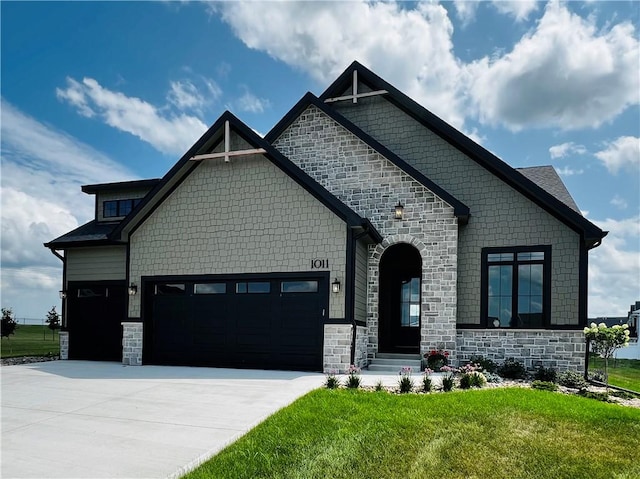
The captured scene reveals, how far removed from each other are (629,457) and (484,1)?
1223 centimetres

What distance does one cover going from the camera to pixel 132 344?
13.9 m

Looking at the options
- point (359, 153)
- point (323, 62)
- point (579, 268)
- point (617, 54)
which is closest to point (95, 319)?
point (359, 153)

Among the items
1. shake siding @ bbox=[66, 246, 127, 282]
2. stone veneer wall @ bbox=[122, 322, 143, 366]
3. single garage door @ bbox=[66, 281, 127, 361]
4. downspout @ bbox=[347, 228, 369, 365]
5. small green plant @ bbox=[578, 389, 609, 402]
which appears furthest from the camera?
shake siding @ bbox=[66, 246, 127, 282]

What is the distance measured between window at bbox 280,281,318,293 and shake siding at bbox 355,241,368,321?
3.77 ft

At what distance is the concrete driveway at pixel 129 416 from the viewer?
5.39 metres

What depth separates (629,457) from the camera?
5648 mm

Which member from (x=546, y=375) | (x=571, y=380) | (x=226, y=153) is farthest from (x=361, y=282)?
A: (x=571, y=380)

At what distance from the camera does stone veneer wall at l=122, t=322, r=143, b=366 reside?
13781mm

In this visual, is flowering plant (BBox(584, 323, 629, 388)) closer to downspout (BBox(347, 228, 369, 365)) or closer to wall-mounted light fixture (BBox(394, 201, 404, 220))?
wall-mounted light fixture (BBox(394, 201, 404, 220))

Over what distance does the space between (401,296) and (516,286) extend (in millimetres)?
3378

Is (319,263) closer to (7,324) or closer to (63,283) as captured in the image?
(63,283)

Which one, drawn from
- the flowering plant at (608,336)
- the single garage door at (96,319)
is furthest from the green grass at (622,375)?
the single garage door at (96,319)

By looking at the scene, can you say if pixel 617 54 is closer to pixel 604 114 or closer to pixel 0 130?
pixel 604 114

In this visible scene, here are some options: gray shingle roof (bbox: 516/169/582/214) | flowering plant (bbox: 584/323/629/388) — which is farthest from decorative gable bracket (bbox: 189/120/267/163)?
flowering plant (bbox: 584/323/629/388)
